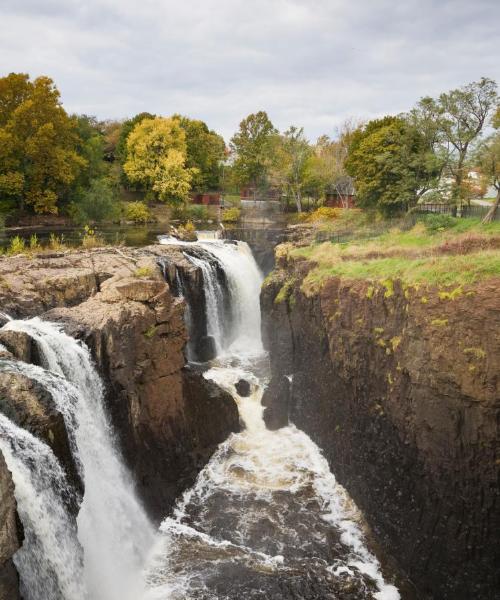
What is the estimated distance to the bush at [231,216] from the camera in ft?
179

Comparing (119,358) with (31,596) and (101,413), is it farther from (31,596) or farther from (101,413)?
(31,596)

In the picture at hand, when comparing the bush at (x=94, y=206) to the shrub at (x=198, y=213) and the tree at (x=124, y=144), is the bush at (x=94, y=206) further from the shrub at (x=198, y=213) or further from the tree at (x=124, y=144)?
Answer: the tree at (x=124, y=144)

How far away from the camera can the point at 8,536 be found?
752cm

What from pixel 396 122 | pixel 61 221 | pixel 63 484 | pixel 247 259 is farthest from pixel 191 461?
pixel 61 221

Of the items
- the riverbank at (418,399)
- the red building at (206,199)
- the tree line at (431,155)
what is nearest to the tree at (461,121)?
the tree line at (431,155)

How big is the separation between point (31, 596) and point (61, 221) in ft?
120

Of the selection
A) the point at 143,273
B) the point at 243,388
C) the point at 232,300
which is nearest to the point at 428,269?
the point at 243,388

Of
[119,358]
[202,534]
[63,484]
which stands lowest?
[202,534]

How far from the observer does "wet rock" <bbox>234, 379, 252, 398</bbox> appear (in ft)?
69.8

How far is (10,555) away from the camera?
24.8 feet

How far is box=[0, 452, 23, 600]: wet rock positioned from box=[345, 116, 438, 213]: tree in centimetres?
2733

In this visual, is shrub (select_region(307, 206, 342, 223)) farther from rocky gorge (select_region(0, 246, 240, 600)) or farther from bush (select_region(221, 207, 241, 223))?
rocky gorge (select_region(0, 246, 240, 600))

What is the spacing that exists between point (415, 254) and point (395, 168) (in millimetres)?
14292

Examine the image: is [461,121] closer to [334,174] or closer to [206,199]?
[334,174]
